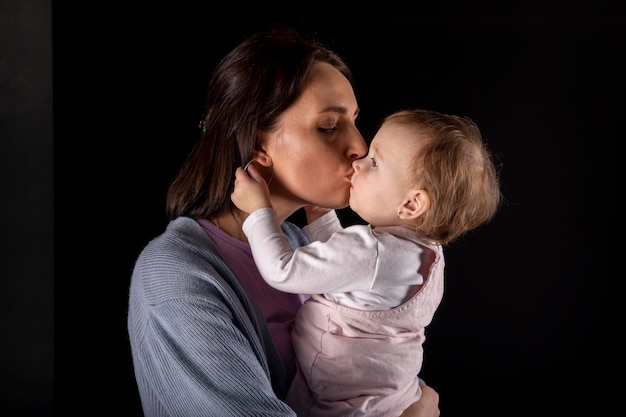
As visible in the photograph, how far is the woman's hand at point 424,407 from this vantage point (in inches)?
69.5

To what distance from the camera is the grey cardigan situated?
150cm

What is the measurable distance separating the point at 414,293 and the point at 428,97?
126cm

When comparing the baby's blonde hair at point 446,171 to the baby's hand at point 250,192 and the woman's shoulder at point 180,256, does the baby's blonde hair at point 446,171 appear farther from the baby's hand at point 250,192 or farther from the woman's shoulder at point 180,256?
the woman's shoulder at point 180,256

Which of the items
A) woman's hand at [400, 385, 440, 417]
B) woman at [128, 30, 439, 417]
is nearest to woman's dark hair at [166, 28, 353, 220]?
woman at [128, 30, 439, 417]

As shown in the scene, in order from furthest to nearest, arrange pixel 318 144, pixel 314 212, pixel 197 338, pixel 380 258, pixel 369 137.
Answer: pixel 369 137 → pixel 314 212 → pixel 318 144 → pixel 380 258 → pixel 197 338

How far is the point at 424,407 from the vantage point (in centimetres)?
180

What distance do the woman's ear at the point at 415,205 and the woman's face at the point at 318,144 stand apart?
0.15 m

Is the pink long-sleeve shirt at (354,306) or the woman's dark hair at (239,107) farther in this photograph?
the woman's dark hair at (239,107)

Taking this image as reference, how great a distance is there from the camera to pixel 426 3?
2727 millimetres

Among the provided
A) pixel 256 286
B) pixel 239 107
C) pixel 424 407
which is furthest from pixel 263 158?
pixel 424 407

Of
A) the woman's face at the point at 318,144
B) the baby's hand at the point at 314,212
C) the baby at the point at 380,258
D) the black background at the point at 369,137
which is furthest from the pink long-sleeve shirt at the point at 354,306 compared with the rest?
the black background at the point at 369,137

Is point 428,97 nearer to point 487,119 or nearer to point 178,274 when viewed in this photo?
point 487,119

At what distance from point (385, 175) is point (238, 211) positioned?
1.17 ft

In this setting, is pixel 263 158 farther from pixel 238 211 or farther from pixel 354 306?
pixel 354 306
